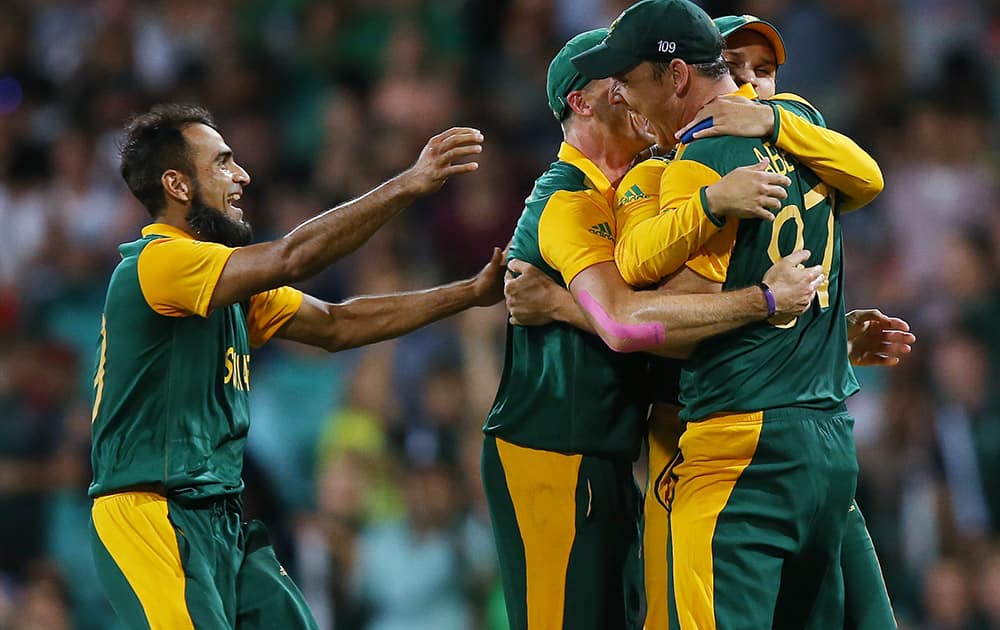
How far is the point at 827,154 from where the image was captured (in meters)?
4.84

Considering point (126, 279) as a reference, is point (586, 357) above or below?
below

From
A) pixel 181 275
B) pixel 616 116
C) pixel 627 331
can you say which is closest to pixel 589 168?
pixel 616 116

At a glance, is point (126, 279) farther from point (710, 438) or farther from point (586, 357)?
point (710, 438)

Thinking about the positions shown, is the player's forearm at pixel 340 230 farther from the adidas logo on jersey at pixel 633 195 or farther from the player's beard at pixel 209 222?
the adidas logo on jersey at pixel 633 195

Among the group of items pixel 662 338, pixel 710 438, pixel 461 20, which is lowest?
pixel 710 438

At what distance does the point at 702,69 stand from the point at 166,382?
6.52 ft

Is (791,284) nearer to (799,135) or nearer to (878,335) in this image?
(799,135)

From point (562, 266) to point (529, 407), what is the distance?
564mm

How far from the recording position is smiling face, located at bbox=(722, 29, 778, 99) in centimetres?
524

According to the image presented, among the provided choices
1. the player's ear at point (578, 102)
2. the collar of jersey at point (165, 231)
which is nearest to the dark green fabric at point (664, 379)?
the player's ear at point (578, 102)

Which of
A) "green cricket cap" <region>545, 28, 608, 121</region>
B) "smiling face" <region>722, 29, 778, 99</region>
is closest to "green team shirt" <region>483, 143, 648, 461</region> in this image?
"green cricket cap" <region>545, 28, 608, 121</region>

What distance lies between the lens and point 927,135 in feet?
Result: 31.5

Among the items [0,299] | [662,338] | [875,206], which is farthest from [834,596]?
[0,299]

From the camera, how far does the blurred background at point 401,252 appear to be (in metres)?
8.52
